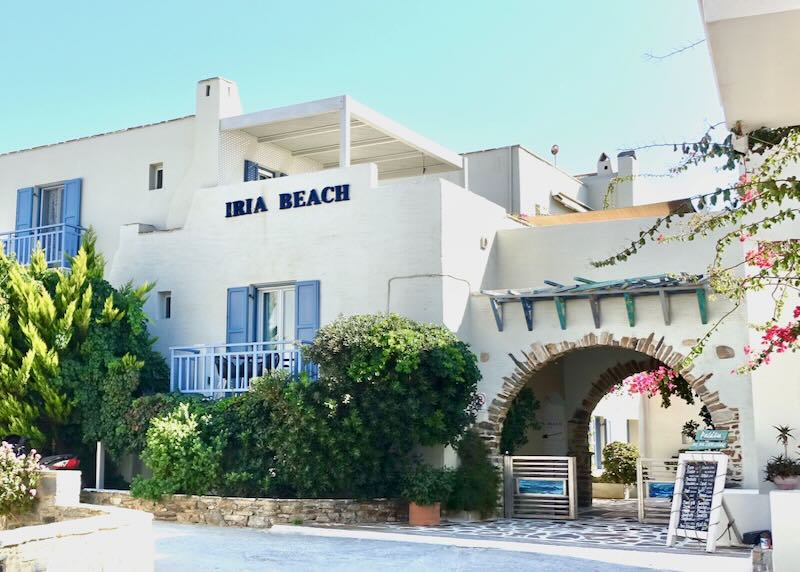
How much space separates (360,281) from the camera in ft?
54.7

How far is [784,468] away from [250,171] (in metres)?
10.8

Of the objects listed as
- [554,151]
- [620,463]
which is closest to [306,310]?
[620,463]

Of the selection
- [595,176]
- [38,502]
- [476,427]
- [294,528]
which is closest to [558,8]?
[476,427]

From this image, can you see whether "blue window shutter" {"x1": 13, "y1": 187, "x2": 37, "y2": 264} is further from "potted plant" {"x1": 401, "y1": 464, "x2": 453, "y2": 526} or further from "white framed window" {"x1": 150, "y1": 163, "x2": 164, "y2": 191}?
"potted plant" {"x1": 401, "y1": 464, "x2": 453, "y2": 526}

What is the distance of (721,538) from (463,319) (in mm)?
5464

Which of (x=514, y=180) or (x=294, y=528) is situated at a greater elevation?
(x=514, y=180)

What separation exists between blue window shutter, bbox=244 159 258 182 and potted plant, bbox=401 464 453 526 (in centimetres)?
678

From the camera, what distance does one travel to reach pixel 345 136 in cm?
1722

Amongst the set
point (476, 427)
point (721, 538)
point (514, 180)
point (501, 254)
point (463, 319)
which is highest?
point (514, 180)

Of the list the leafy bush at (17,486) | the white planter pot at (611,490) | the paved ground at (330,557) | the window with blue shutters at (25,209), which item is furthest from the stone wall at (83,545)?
the white planter pot at (611,490)

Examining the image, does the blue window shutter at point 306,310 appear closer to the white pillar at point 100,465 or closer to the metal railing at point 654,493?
the white pillar at point 100,465

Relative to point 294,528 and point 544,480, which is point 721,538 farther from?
point 294,528

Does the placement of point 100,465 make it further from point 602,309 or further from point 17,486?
point 602,309

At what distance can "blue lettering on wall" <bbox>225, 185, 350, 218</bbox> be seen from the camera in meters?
17.1
